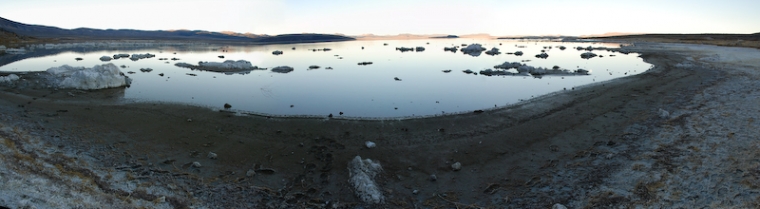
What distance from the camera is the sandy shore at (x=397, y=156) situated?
6359 mm

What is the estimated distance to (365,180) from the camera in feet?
24.4

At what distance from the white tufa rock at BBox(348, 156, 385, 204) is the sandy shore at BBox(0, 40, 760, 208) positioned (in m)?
0.15

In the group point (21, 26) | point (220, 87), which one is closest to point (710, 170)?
point (220, 87)

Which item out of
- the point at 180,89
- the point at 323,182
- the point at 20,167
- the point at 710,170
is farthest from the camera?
the point at 180,89

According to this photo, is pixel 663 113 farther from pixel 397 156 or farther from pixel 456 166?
pixel 397 156

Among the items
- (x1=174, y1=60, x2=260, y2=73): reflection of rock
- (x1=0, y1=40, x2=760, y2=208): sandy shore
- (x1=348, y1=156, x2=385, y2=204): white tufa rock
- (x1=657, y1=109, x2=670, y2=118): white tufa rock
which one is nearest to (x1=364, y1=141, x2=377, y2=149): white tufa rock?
(x1=0, y1=40, x2=760, y2=208): sandy shore

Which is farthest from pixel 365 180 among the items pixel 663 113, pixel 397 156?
pixel 663 113

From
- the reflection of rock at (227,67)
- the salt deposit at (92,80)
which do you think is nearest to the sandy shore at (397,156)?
the salt deposit at (92,80)

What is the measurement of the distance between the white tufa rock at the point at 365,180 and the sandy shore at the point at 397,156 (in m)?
0.15

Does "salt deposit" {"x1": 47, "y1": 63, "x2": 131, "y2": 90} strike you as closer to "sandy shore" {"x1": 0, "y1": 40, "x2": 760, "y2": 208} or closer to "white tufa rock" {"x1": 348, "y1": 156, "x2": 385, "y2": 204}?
"sandy shore" {"x1": 0, "y1": 40, "x2": 760, "y2": 208}

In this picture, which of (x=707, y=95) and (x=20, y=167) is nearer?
(x=20, y=167)

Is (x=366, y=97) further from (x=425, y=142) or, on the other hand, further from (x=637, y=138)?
(x=637, y=138)

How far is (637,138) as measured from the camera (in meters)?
9.74

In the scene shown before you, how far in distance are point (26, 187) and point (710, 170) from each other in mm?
12015
